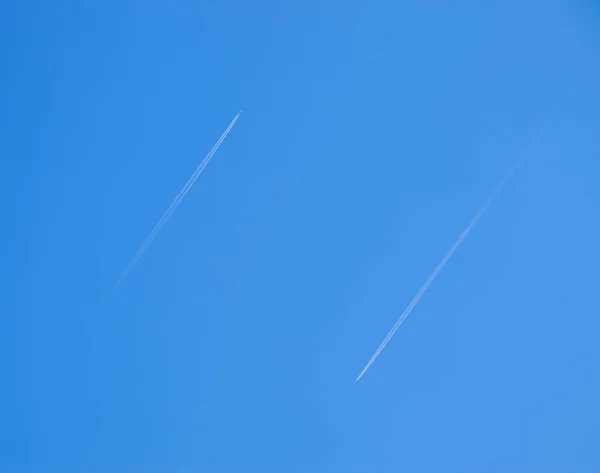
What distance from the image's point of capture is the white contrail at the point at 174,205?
51.6 inches

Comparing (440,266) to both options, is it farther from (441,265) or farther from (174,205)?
(174,205)

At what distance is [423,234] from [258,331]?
15.1 inches

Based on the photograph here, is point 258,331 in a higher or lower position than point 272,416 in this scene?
higher

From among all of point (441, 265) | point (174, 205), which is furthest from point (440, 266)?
point (174, 205)

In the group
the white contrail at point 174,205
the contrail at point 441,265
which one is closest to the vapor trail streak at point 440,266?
the contrail at point 441,265

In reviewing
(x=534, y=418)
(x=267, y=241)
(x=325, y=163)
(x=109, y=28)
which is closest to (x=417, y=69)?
(x=325, y=163)

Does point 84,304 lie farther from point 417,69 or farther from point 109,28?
point 417,69

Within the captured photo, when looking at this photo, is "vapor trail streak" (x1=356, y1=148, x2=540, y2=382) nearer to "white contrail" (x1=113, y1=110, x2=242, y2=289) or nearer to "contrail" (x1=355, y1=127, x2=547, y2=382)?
"contrail" (x1=355, y1=127, x2=547, y2=382)

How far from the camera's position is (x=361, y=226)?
1.37 metres

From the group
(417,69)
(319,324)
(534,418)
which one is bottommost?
(534,418)

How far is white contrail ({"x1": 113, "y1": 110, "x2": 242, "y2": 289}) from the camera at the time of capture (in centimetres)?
131

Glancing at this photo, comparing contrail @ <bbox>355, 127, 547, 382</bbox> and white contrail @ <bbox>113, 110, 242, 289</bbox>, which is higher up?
white contrail @ <bbox>113, 110, 242, 289</bbox>

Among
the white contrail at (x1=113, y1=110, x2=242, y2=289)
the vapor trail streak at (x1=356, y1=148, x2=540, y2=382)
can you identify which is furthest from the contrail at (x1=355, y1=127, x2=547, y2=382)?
the white contrail at (x1=113, y1=110, x2=242, y2=289)

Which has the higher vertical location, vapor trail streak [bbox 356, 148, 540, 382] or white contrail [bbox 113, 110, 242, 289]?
white contrail [bbox 113, 110, 242, 289]
